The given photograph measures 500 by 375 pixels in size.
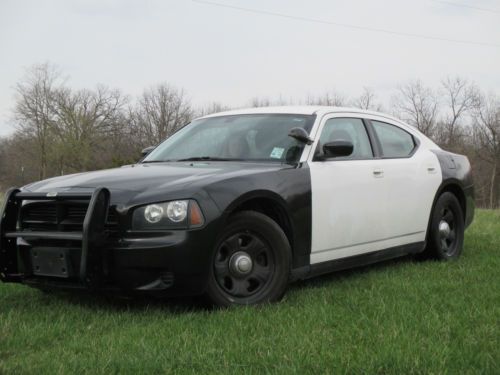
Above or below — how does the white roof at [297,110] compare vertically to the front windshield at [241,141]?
above

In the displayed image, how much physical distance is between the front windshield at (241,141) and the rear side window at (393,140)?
92 cm

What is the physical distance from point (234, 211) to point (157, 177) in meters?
0.58

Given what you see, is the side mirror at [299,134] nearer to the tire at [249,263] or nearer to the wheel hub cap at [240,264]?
the tire at [249,263]

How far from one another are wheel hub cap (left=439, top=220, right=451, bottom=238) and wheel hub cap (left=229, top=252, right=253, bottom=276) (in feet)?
9.16

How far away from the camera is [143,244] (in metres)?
3.79

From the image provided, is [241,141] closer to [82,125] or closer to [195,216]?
[195,216]

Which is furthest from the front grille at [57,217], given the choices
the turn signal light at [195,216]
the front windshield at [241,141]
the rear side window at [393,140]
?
the rear side window at [393,140]

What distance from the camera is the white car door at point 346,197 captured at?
470 centimetres

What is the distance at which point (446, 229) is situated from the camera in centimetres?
632

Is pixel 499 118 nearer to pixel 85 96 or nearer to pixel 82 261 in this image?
pixel 85 96

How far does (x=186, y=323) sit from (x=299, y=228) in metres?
1.20

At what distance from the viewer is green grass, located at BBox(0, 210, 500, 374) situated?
2.92 metres

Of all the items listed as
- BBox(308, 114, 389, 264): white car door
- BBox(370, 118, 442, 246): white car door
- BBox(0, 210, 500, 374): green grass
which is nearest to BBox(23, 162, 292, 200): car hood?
BBox(308, 114, 389, 264): white car door

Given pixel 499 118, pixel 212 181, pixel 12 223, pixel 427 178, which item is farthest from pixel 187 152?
pixel 499 118
